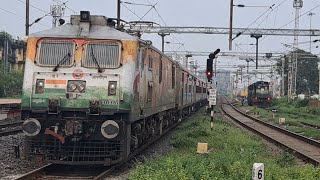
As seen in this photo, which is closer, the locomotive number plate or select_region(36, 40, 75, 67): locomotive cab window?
the locomotive number plate

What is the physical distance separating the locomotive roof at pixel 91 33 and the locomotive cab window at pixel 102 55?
0.67 feet

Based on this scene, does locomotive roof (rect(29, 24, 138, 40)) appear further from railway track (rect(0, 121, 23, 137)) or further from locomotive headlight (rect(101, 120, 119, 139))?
railway track (rect(0, 121, 23, 137))

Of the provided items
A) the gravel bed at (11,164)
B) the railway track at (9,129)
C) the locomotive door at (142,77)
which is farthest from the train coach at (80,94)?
the railway track at (9,129)

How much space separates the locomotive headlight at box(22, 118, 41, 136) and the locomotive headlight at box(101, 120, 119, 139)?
4.92 ft

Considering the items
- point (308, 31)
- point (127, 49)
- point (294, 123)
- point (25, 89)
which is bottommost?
point (294, 123)

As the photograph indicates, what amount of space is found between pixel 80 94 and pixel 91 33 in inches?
65.4

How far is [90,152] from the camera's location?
11.7 meters

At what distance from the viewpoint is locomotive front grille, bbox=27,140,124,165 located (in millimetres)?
11594

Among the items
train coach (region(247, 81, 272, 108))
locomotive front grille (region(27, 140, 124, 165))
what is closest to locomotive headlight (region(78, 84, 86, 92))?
locomotive front grille (region(27, 140, 124, 165))

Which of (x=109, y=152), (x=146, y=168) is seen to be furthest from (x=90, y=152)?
(x=146, y=168)

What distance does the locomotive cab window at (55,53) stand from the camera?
12.0 meters

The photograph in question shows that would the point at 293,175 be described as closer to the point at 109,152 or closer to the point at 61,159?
the point at 109,152

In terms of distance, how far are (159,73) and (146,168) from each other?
22.1ft

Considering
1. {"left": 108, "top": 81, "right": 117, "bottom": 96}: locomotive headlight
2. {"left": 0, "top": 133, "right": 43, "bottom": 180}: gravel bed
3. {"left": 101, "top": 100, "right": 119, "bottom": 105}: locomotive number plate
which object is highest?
{"left": 108, "top": 81, "right": 117, "bottom": 96}: locomotive headlight
